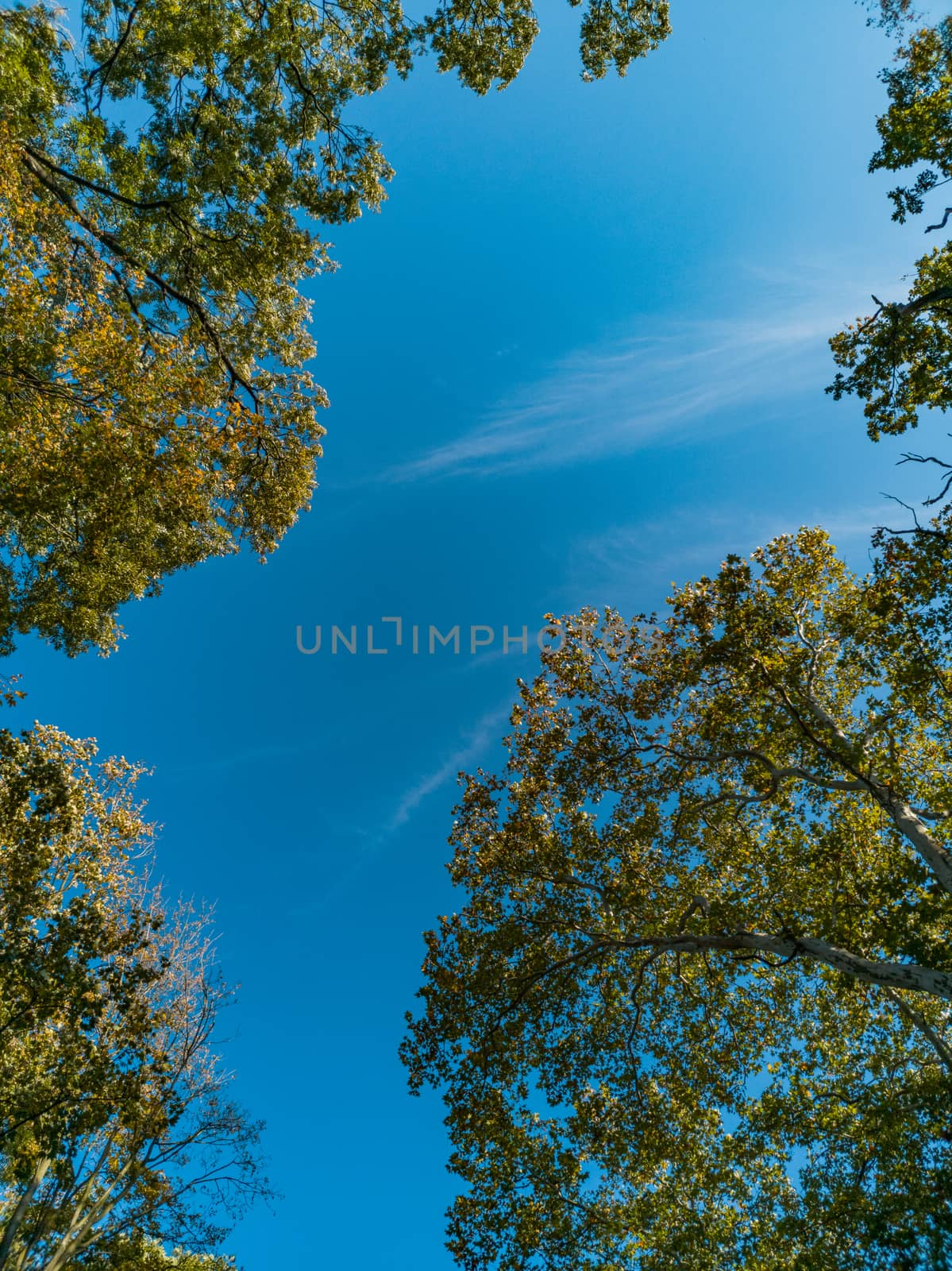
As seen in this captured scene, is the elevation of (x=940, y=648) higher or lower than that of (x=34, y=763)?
higher

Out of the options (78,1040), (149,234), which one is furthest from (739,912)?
(149,234)

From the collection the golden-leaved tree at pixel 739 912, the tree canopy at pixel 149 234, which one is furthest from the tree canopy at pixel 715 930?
the tree canopy at pixel 149 234

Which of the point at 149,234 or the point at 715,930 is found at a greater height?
the point at 149,234

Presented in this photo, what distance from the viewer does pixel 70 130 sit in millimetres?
10570

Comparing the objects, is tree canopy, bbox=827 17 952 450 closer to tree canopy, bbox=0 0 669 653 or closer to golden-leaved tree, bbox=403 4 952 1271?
golden-leaved tree, bbox=403 4 952 1271

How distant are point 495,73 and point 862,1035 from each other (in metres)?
20.9

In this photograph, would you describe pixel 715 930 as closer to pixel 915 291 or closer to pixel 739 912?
pixel 739 912

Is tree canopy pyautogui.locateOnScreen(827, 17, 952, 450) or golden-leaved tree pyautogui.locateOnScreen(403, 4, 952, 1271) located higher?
tree canopy pyautogui.locateOnScreen(827, 17, 952, 450)

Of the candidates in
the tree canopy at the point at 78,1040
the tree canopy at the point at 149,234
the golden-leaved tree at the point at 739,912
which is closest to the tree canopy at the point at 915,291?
the golden-leaved tree at the point at 739,912

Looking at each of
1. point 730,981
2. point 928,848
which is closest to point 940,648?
point 928,848

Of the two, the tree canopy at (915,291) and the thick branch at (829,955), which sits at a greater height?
the tree canopy at (915,291)

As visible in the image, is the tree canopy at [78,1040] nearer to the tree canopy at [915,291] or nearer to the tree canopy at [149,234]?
the tree canopy at [149,234]

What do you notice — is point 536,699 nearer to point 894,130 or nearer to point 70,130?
point 894,130

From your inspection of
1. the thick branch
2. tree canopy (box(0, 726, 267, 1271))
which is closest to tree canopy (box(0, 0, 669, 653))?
tree canopy (box(0, 726, 267, 1271))
